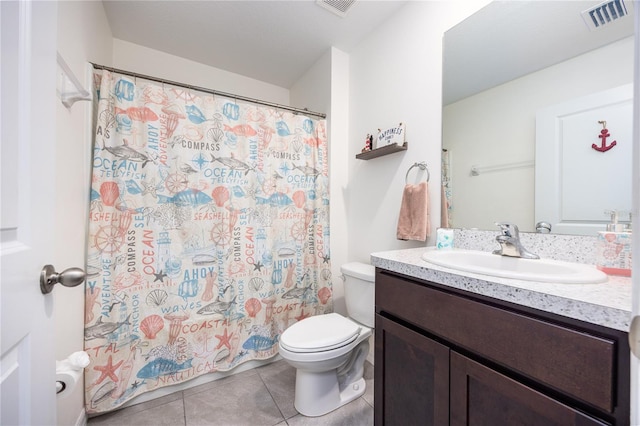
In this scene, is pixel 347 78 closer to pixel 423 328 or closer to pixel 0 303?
pixel 423 328

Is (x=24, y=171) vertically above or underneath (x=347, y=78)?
underneath

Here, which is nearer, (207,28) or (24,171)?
(24,171)

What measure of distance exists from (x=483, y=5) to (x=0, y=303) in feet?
6.26

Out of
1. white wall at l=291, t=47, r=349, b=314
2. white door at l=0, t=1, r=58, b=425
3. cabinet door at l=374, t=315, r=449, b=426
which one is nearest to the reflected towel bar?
cabinet door at l=374, t=315, r=449, b=426

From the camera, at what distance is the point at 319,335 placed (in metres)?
1.34

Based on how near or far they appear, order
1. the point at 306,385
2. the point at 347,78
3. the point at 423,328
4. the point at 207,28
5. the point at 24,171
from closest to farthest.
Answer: the point at 24,171
the point at 423,328
the point at 306,385
the point at 207,28
the point at 347,78

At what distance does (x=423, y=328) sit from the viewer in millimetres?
859

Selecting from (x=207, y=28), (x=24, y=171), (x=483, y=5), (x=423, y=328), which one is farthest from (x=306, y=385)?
(x=207, y=28)

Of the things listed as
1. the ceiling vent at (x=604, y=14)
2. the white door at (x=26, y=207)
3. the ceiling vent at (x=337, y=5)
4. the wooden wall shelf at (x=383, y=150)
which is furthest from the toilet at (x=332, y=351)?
the ceiling vent at (x=337, y=5)

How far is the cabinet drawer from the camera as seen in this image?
1.66 feet

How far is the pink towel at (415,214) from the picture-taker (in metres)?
1.36

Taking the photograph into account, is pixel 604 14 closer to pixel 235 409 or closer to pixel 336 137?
pixel 336 137

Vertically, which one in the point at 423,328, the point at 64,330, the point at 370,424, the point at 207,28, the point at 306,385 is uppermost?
the point at 207,28

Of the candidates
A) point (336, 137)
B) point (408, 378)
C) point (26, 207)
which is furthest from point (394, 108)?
point (26, 207)
